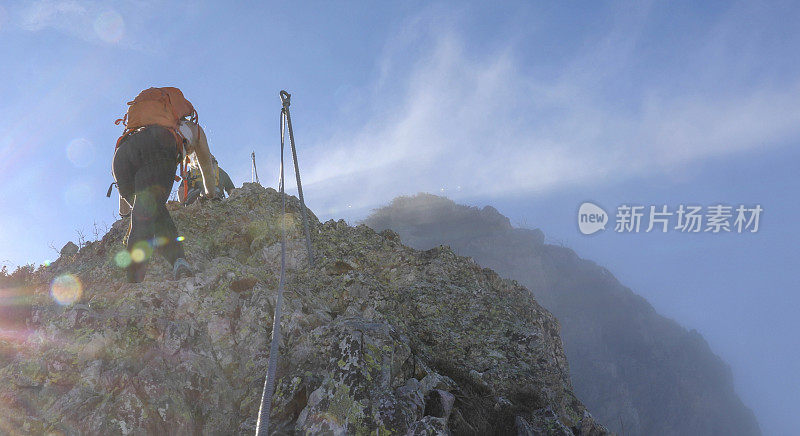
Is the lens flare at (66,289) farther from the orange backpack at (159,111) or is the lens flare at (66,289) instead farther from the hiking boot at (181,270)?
the orange backpack at (159,111)

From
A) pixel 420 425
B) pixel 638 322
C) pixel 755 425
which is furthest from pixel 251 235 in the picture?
pixel 755 425

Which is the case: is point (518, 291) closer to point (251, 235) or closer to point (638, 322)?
Result: point (251, 235)

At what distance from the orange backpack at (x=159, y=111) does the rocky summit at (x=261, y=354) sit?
77.2 inches

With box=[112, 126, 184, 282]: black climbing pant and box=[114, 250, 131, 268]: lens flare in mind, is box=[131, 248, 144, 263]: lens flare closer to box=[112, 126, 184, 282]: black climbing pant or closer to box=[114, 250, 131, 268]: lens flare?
box=[112, 126, 184, 282]: black climbing pant

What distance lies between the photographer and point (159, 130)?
18.1ft

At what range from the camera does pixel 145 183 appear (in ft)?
17.7

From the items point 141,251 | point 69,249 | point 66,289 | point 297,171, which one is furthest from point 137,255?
point 69,249

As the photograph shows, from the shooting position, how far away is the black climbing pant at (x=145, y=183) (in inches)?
212

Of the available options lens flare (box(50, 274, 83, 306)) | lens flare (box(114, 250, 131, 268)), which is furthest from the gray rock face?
lens flare (box(50, 274, 83, 306))

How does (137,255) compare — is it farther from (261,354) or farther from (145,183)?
(261,354)

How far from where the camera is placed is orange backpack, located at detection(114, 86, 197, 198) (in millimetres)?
5547

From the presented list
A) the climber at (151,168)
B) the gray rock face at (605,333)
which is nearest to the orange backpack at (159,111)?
the climber at (151,168)

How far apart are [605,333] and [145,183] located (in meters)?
103

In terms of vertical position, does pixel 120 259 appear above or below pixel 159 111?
below
